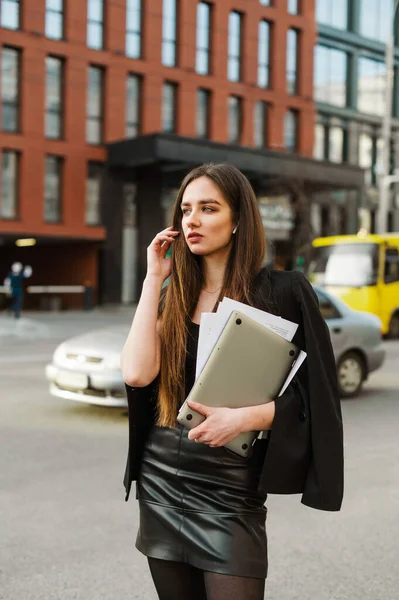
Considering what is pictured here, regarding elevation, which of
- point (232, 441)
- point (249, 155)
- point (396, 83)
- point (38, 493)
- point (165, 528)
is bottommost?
point (38, 493)

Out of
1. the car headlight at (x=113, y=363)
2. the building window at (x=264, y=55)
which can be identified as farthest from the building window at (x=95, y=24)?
the car headlight at (x=113, y=363)

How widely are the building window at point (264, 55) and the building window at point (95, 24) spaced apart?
8722mm

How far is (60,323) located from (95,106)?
12749 mm

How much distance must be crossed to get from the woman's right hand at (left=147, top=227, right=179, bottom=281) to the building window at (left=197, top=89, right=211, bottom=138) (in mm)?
35061

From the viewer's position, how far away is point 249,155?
33344mm

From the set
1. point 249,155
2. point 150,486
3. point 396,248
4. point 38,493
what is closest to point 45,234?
point 249,155

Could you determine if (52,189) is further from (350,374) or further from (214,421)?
(214,421)

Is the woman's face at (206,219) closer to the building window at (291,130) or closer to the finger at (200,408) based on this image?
the finger at (200,408)

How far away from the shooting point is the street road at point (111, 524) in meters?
3.94

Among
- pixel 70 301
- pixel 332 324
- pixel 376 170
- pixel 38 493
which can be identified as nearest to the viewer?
pixel 38 493

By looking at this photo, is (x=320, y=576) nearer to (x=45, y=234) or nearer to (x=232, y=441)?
(x=232, y=441)

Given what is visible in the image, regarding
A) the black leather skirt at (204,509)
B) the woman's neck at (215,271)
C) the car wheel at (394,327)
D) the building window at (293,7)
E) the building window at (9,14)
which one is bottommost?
the car wheel at (394,327)

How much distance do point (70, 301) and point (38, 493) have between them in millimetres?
28622

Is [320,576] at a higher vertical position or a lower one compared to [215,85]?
lower
